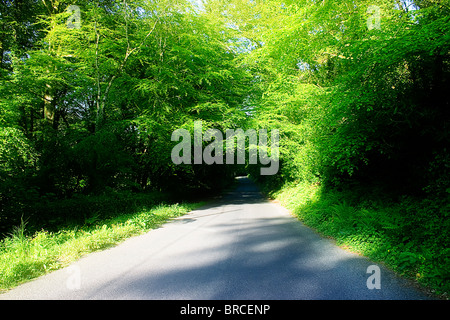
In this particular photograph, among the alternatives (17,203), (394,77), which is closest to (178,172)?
(17,203)

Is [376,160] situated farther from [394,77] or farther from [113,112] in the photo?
[113,112]

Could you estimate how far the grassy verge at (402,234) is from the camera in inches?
127

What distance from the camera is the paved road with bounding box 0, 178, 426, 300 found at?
9.99 ft

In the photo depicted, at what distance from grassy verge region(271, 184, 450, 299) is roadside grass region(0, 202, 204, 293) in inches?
229

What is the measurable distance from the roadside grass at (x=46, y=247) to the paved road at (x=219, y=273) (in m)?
0.27

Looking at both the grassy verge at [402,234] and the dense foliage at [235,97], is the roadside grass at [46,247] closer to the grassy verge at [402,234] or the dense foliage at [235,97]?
the dense foliage at [235,97]

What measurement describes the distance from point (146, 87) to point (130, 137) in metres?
2.65

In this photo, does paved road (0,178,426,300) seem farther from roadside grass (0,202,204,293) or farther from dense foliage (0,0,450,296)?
dense foliage (0,0,450,296)

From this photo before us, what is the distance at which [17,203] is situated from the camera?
18.0 feet

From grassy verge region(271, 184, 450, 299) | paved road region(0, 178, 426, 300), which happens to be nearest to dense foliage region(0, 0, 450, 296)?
grassy verge region(271, 184, 450, 299)

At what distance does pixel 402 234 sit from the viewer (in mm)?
4105

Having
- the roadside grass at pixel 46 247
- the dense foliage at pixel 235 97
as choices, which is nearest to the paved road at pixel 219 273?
the roadside grass at pixel 46 247

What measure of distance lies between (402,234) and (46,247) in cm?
748

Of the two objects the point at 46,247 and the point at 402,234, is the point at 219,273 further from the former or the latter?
the point at 46,247
